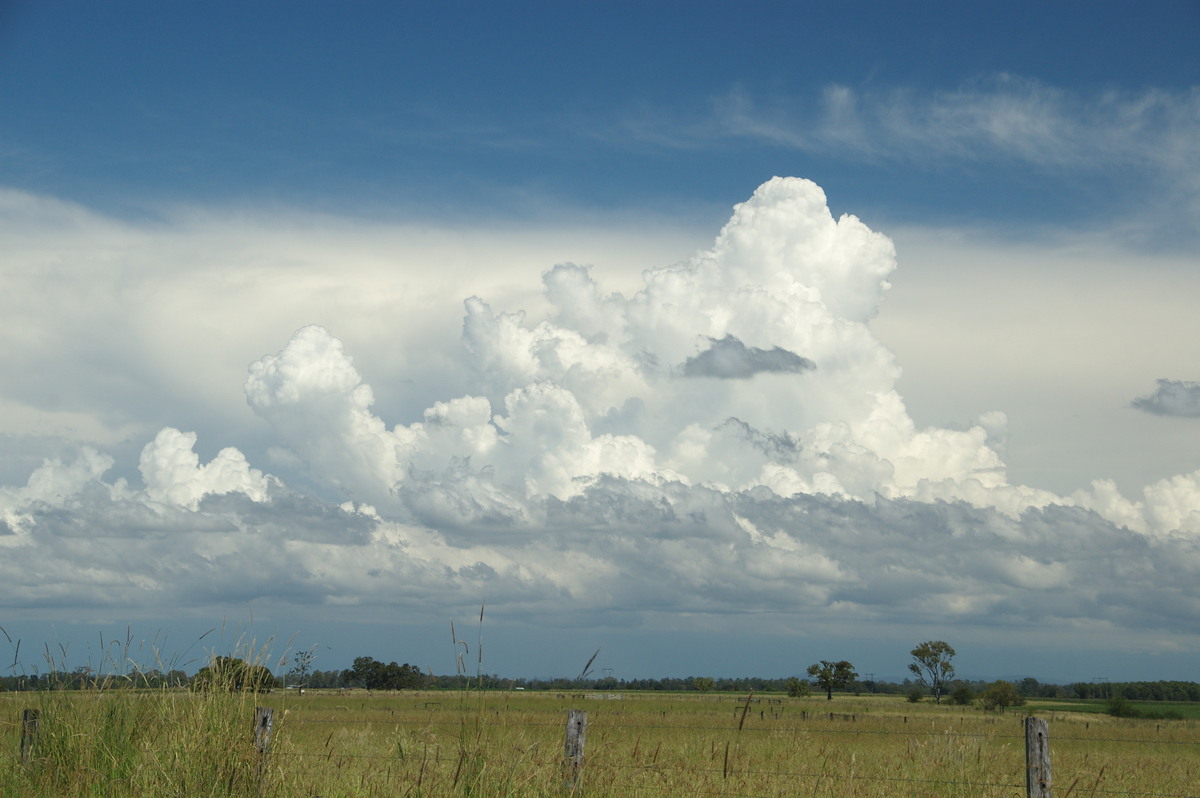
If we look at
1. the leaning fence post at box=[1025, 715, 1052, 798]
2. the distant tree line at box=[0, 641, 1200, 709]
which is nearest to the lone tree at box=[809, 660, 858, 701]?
the distant tree line at box=[0, 641, 1200, 709]

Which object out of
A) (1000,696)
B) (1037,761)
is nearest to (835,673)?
(1000,696)

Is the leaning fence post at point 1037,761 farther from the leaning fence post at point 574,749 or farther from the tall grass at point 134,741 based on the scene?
the tall grass at point 134,741

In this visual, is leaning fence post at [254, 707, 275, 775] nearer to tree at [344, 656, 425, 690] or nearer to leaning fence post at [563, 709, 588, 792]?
leaning fence post at [563, 709, 588, 792]

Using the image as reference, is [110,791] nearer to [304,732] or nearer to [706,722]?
[304,732]

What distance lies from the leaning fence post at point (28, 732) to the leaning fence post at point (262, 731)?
255 centimetres

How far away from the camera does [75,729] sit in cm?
790

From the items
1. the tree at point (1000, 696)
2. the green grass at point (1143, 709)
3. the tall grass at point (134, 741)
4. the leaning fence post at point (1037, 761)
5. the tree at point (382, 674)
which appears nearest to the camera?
the tall grass at point (134, 741)

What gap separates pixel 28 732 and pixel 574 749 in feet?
15.5

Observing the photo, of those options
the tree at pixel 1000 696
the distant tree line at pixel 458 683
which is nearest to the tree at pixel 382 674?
the distant tree line at pixel 458 683

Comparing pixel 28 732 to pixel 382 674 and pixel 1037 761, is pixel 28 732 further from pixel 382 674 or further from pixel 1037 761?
pixel 382 674

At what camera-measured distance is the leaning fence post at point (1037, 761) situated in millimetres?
8602

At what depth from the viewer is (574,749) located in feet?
27.2

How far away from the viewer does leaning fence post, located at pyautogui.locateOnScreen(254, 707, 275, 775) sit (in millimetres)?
6956

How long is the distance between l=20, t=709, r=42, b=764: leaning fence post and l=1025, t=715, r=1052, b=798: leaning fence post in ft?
27.9
